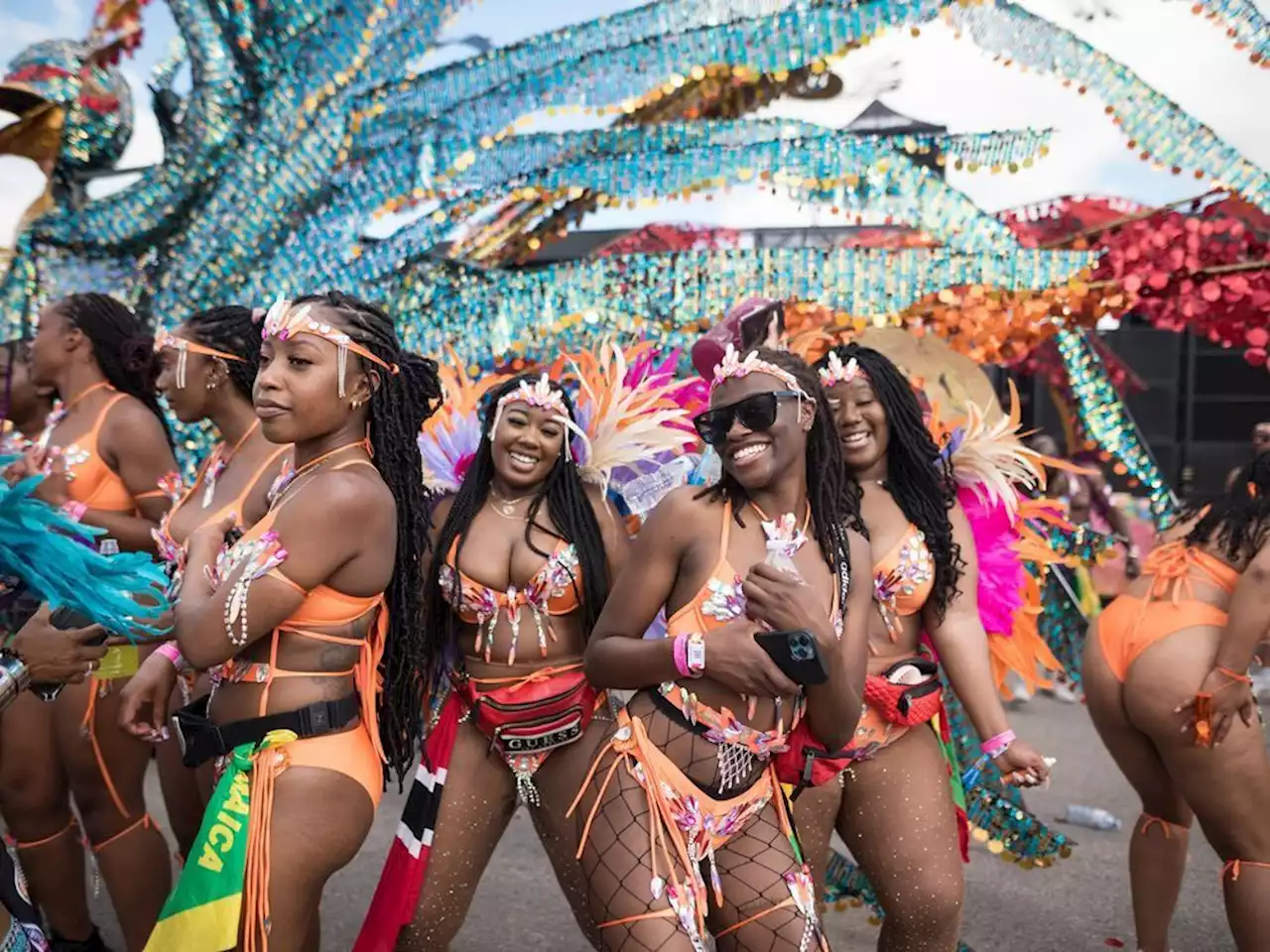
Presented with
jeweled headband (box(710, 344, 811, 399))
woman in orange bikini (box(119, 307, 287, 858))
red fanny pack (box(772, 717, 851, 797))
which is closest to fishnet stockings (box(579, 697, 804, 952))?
red fanny pack (box(772, 717, 851, 797))

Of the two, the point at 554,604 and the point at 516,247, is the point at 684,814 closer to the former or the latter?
the point at 554,604

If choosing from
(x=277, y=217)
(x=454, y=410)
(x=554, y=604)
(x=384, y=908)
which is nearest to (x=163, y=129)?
(x=277, y=217)

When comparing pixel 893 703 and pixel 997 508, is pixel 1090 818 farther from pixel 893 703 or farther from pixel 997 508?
pixel 893 703

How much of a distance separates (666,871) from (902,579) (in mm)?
1091

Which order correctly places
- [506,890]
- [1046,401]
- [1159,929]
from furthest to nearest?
[1046,401] → [506,890] → [1159,929]

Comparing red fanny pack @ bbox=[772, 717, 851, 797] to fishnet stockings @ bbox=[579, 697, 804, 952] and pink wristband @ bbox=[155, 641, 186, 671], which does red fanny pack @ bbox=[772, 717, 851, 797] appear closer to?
fishnet stockings @ bbox=[579, 697, 804, 952]

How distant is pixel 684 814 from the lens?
2.31 m

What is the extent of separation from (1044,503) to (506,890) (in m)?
2.34

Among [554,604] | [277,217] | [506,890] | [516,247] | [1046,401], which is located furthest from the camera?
[1046,401]

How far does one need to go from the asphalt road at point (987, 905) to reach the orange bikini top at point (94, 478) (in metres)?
1.39

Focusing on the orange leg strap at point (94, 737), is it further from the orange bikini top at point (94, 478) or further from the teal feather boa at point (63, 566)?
the teal feather boa at point (63, 566)

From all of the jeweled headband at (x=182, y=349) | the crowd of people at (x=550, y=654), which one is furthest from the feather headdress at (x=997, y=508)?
the jeweled headband at (x=182, y=349)

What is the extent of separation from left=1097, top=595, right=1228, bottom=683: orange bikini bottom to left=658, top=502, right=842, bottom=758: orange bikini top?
5.16 feet

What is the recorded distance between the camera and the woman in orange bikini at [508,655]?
284 cm
